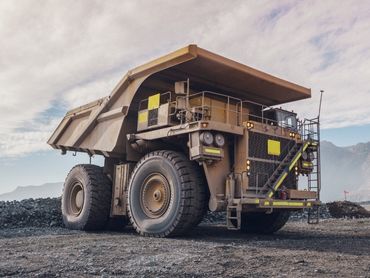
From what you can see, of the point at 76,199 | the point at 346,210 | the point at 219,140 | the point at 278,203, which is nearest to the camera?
the point at 219,140

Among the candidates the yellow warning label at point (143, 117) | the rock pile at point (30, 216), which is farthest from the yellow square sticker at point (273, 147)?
the rock pile at point (30, 216)

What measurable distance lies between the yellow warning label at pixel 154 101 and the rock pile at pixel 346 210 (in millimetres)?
9532

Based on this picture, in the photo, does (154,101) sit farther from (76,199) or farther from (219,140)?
(76,199)

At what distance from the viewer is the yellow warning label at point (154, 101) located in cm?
836

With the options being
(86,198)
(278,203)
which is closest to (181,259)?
(278,203)

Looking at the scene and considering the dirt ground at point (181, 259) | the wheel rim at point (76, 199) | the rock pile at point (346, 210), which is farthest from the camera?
the rock pile at point (346, 210)

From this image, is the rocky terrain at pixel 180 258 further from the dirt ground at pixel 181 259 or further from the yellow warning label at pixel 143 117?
the yellow warning label at pixel 143 117

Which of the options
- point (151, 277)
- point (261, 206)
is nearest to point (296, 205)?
point (261, 206)

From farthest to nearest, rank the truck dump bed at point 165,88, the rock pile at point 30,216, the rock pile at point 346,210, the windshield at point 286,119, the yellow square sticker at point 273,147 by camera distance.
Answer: the rock pile at point 346,210 → the rock pile at point 30,216 → the windshield at point 286,119 → the yellow square sticker at point 273,147 → the truck dump bed at point 165,88

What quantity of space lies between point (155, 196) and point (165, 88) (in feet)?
8.26

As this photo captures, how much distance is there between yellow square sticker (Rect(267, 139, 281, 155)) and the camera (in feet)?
26.5

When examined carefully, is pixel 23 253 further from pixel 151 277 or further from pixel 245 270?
pixel 245 270

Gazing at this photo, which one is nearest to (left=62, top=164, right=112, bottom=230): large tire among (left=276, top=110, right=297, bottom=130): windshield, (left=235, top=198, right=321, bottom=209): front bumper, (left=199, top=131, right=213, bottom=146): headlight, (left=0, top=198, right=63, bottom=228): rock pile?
(left=0, top=198, right=63, bottom=228): rock pile

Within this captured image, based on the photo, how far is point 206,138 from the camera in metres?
7.07
